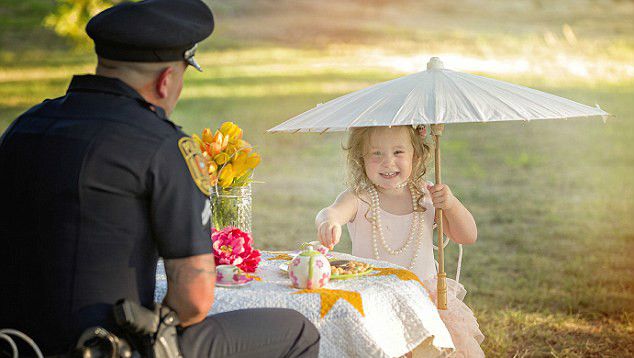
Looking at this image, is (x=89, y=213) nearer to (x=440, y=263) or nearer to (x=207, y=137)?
(x=207, y=137)

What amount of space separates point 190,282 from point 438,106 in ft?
4.07

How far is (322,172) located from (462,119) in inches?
317

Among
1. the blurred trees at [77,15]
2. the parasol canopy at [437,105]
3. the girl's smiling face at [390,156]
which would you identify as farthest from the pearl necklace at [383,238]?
the blurred trees at [77,15]

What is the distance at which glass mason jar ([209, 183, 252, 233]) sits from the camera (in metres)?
3.16

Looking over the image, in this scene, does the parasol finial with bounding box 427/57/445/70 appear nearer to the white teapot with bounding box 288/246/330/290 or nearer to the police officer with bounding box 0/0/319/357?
the white teapot with bounding box 288/246/330/290

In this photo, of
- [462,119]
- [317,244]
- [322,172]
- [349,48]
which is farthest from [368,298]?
[349,48]

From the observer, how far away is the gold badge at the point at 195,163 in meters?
2.09

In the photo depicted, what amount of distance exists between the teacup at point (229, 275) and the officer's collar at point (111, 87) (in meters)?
0.67

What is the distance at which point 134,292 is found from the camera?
212 cm

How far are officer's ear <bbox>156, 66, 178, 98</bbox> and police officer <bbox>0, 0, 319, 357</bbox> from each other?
0.03 meters

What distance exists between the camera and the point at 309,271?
262 cm

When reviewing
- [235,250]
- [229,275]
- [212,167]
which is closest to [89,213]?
[229,275]

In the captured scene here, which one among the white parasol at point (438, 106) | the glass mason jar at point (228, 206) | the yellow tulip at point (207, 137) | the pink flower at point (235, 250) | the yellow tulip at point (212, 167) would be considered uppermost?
the white parasol at point (438, 106)

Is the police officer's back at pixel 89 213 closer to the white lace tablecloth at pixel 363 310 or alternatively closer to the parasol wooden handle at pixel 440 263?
the white lace tablecloth at pixel 363 310
